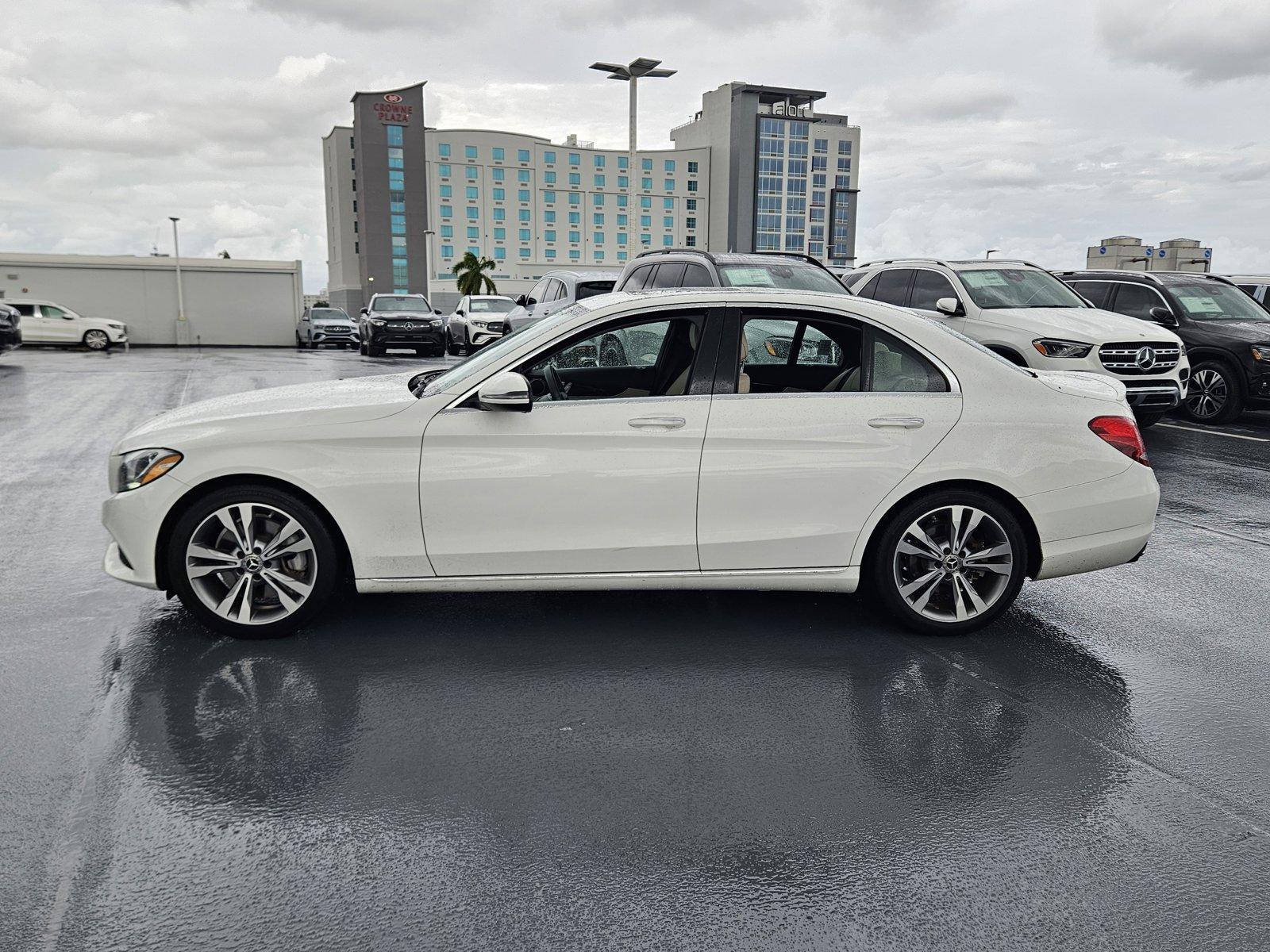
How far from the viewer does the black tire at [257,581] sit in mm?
4602

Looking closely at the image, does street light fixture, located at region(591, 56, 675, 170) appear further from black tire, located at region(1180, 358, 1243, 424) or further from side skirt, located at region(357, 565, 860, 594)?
side skirt, located at region(357, 565, 860, 594)

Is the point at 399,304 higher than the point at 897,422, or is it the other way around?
the point at 399,304

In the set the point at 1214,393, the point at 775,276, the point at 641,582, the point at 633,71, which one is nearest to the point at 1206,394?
the point at 1214,393

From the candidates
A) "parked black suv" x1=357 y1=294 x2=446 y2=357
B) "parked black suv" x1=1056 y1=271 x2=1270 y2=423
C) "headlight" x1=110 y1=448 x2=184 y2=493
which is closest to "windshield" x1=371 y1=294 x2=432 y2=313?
"parked black suv" x1=357 y1=294 x2=446 y2=357

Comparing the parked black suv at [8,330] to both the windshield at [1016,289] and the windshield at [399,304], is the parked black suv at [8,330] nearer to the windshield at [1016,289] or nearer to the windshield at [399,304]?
the windshield at [399,304]

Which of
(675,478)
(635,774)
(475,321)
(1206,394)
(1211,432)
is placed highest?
(475,321)

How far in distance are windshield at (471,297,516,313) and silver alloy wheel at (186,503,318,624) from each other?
24.8 m

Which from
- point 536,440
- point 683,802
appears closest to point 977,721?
point 683,802

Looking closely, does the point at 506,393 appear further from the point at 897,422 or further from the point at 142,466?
→ the point at 897,422

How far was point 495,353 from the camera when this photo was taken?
5.02 meters

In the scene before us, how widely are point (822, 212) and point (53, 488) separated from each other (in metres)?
135

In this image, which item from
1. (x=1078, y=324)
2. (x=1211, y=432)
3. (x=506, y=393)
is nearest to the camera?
(x=506, y=393)

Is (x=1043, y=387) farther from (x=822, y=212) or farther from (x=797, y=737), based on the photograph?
(x=822, y=212)

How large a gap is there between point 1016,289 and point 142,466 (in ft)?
35.7
